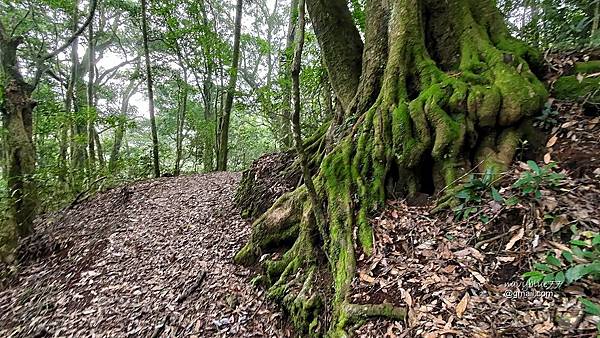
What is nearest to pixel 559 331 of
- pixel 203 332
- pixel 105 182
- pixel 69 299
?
pixel 203 332

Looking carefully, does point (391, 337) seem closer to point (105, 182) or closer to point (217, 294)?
point (217, 294)

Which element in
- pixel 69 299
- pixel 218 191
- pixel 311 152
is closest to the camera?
pixel 69 299

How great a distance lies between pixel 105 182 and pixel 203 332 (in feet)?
23.7

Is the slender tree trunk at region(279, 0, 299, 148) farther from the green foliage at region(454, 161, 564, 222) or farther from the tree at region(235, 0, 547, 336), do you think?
the green foliage at region(454, 161, 564, 222)

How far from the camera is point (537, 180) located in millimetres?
2418

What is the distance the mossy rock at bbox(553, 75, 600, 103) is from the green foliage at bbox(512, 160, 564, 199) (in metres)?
1.06

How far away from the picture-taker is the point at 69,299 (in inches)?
173

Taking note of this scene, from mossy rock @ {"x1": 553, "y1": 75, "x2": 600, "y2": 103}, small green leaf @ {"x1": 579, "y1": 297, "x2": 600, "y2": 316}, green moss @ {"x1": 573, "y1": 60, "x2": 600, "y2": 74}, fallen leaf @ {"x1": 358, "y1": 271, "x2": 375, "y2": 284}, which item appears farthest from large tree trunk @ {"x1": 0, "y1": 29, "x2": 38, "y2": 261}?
green moss @ {"x1": 573, "y1": 60, "x2": 600, "y2": 74}

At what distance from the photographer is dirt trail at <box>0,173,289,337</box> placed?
3590 mm

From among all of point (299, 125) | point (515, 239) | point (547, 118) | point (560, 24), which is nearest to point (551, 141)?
point (547, 118)

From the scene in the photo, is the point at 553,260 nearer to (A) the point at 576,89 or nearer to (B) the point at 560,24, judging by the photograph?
(A) the point at 576,89

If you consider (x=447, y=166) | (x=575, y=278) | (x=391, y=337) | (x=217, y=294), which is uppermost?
(x=447, y=166)

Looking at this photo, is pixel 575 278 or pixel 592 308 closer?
pixel 592 308

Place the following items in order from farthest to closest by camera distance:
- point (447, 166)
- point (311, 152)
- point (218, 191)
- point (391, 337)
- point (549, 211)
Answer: point (218, 191) < point (311, 152) < point (447, 166) < point (549, 211) < point (391, 337)
